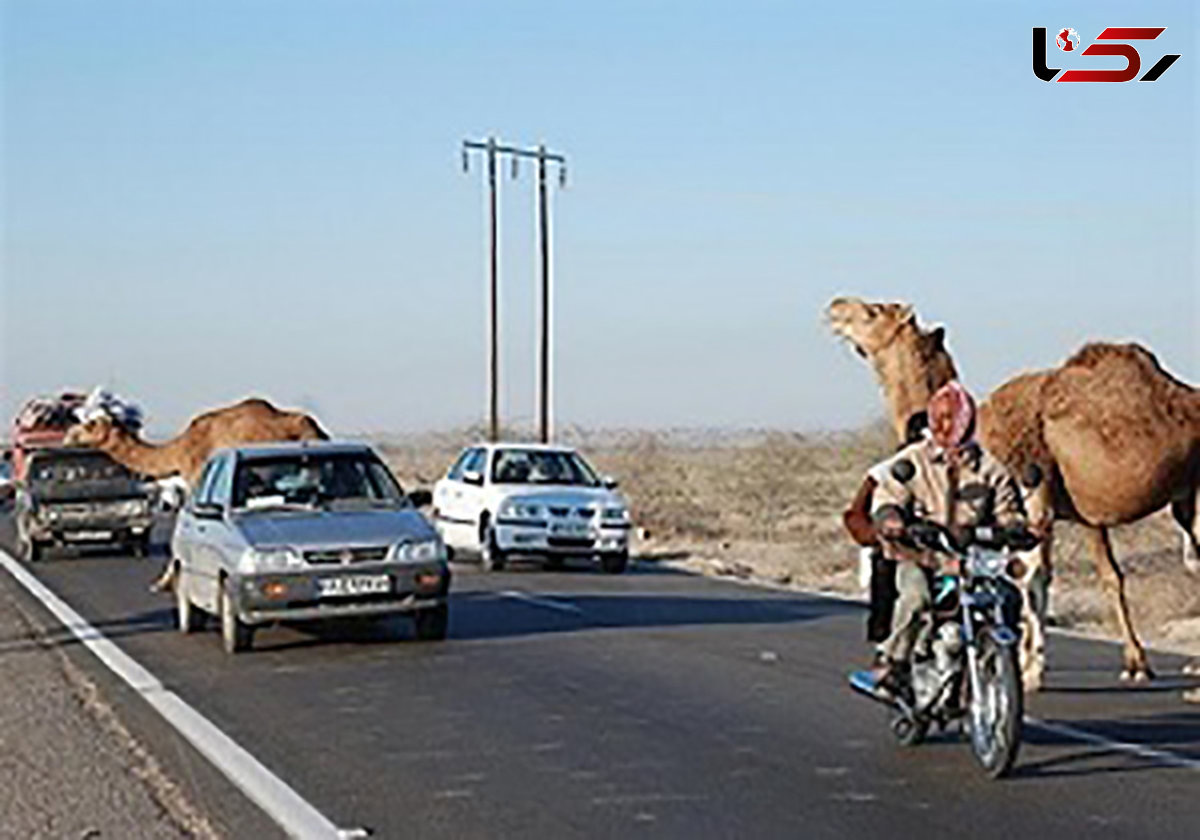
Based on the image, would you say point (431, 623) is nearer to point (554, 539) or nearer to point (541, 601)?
point (541, 601)

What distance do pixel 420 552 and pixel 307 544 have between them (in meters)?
0.95

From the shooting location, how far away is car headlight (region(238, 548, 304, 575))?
1808 cm

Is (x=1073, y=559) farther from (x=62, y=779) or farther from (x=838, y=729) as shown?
(x=62, y=779)

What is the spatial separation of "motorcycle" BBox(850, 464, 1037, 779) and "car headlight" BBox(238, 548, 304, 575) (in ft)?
24.0

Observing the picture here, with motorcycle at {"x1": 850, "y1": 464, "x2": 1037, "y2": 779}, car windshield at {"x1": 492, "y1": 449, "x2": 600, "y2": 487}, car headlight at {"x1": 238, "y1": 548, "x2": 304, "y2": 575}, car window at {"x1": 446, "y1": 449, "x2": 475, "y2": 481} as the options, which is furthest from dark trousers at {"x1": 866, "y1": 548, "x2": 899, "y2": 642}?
car window at {"x1": 446, "y1": 449, "x2": 475, "y2": 481}

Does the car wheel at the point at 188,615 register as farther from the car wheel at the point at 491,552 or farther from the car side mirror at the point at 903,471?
the car side mirror at the point at 903,471

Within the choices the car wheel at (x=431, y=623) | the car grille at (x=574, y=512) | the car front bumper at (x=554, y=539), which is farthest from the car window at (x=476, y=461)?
the car wheel at (x=431, y=623)

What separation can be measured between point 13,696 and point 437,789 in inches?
232

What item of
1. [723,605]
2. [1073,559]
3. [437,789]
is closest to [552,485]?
[723,605]

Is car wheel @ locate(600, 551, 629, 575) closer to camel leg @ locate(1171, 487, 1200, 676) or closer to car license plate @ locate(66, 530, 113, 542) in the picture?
car license plate @ locate(66, 530, 113, 542)

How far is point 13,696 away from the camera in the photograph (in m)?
16.3

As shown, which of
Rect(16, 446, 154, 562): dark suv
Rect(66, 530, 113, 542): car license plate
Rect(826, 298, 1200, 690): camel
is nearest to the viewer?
Rect(826, 298, 1200, 690): camel

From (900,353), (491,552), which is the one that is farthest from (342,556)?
(491,552)

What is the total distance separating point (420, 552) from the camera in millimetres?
18594
